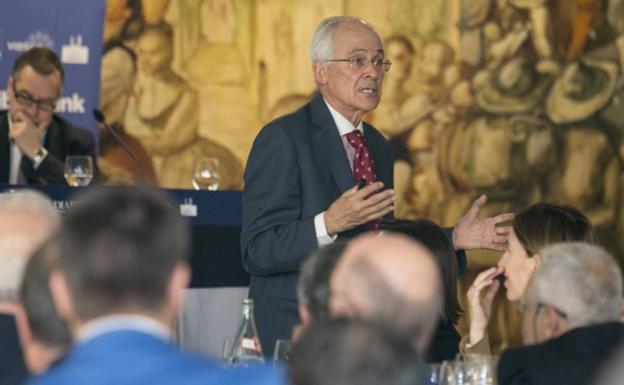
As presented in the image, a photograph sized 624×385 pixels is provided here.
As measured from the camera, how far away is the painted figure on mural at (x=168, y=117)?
9.20m

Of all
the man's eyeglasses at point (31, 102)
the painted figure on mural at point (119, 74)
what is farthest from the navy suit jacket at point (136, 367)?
the painted figure on mural at point (119, 74)

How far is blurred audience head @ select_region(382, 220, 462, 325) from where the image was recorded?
426 cm

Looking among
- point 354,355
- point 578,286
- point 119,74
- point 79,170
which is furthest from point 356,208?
point 119,74

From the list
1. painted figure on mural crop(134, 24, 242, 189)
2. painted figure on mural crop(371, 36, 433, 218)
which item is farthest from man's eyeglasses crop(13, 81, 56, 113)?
painted figure on mural crop(371, 36, 433, 218)

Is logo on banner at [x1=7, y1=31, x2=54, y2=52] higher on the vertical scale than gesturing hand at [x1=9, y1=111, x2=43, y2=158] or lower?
higher

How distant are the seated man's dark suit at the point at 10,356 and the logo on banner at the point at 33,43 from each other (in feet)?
18.8

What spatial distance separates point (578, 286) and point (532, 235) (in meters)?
1.23

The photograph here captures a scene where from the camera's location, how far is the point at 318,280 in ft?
8.76

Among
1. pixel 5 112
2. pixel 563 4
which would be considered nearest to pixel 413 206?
pixel 563 4

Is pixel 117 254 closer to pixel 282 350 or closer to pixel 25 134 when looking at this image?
pixel 282 350

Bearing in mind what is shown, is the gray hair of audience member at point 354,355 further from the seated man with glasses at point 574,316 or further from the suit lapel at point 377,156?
the suit lapel at point 377,156

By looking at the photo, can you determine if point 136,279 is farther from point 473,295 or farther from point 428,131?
point 428,131

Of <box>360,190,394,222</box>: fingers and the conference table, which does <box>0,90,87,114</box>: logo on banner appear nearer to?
the conference table

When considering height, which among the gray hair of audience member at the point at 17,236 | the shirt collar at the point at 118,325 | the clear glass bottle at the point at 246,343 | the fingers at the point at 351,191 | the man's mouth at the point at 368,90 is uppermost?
the man's mouth at the point at 368,90
